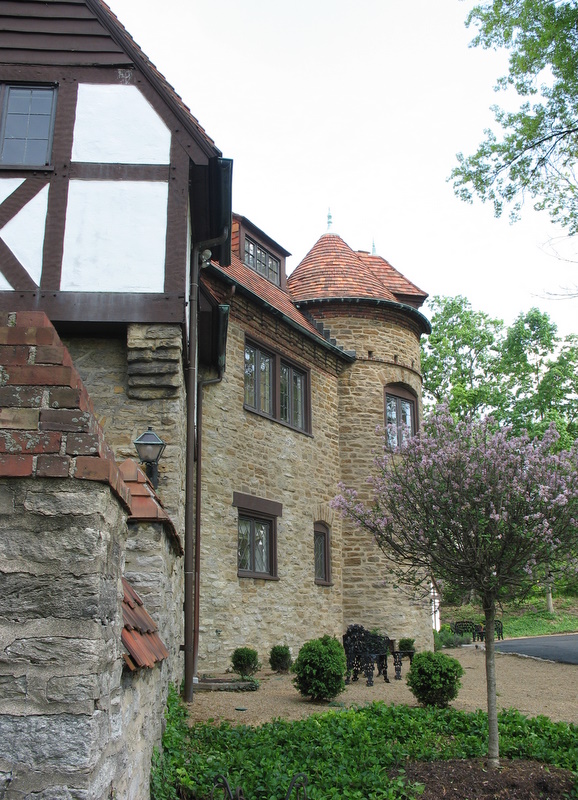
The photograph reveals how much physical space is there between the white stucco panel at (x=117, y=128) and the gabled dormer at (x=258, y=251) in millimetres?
6648

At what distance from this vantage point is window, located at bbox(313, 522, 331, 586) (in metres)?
15.9

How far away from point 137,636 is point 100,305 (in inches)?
215

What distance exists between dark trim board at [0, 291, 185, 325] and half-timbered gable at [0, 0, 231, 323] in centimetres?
1

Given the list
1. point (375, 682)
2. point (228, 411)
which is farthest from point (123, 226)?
point (375, 682)

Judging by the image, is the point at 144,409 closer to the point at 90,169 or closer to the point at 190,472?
the point at 190,472

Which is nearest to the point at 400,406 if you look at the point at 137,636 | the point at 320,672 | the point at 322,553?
the point at 322,553

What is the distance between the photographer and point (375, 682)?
42.4 ft

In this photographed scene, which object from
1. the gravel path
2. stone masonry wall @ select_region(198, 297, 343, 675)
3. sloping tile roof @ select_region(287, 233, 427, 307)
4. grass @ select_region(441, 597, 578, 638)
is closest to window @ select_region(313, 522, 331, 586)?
stone masonry wall @ select_region(198, 297, 343, 675)

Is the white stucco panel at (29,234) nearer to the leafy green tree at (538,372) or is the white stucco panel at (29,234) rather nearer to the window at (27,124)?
the window at (27,124)

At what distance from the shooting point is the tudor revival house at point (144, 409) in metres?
2.73

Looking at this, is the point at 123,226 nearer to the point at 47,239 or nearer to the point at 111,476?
the point at 47,239

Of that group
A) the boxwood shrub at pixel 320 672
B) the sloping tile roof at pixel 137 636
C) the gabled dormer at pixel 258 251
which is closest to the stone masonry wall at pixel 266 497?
the gabled dormer at pixel 258 251

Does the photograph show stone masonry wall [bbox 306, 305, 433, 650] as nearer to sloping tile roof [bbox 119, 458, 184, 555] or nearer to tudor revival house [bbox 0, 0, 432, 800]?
tudor revival house [bbox 0, 0, 432, 800]

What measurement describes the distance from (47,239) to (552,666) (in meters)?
13.5
